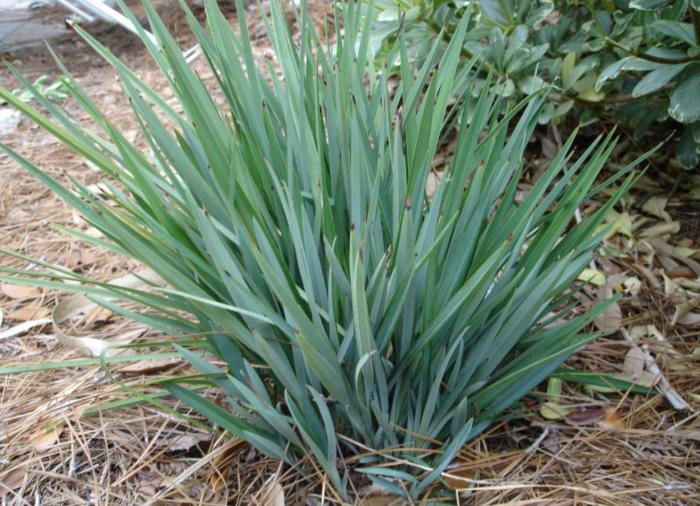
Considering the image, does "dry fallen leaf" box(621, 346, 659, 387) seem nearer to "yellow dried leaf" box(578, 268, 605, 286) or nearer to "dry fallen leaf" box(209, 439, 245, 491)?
"yellow dried leaf" box(578, 268, 605, 286)

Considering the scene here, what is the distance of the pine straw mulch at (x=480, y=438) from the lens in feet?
3.64

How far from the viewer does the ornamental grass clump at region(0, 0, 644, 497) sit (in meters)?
0.98

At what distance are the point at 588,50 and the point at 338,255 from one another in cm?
102


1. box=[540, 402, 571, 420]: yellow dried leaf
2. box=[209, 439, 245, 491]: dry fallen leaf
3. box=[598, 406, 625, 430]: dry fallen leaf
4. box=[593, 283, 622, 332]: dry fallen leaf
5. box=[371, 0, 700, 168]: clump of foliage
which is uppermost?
box=[371, 0, 700, 168]: clump of foliage

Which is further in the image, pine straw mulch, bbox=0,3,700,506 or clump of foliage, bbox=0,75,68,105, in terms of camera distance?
clump of foliage, bbox=0,75,68,105

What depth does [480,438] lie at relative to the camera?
45.3 inches

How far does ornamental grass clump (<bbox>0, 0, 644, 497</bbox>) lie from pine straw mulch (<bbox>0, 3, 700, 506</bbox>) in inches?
3.8

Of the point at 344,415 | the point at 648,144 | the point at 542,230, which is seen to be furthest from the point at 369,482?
the point at 648,144

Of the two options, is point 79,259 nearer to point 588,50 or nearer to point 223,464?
point 223,464

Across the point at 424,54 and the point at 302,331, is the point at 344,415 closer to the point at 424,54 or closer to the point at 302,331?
the point at 302,331

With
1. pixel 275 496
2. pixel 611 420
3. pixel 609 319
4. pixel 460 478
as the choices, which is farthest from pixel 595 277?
pixel 275 496

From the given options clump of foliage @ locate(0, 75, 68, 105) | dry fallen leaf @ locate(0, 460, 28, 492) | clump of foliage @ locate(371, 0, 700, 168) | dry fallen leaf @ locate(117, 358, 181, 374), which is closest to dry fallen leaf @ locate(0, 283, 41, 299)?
dry fallen leaf @ locate(117, 358, 181, 374)

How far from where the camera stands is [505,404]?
1.10m

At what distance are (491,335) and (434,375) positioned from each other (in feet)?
0.35
